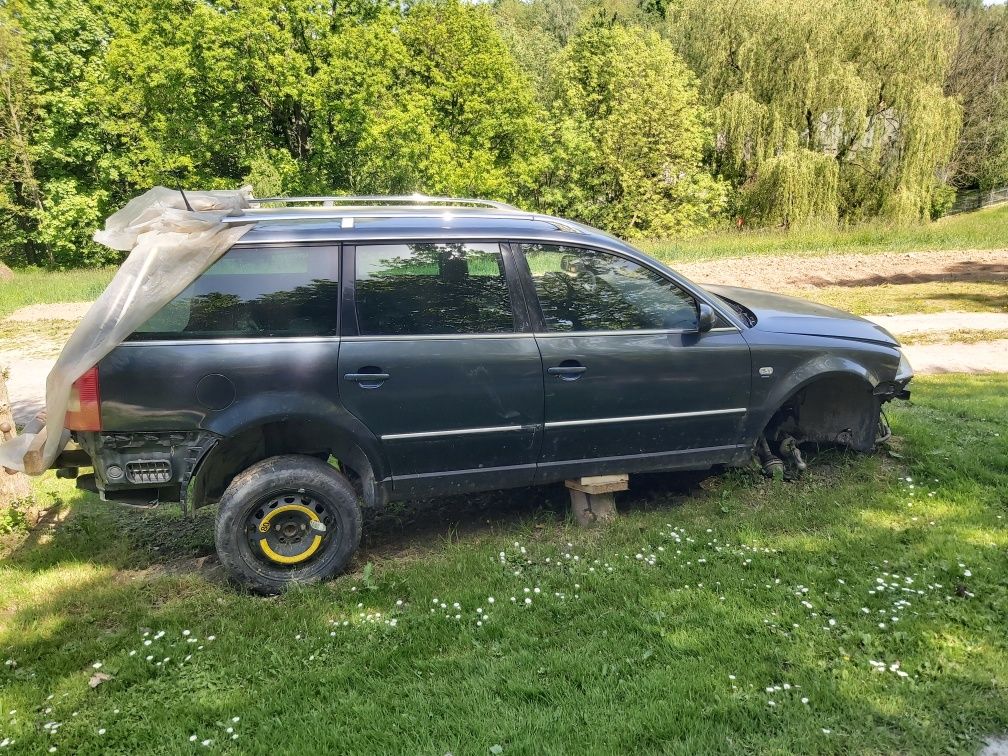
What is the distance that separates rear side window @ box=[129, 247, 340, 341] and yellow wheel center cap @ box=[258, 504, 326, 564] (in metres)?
1.00

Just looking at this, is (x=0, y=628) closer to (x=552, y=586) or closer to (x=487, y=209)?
(x=552, y=586)

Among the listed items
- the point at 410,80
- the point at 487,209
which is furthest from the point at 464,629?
the point at 410,80

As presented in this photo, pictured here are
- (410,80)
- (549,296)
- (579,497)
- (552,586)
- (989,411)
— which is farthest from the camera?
(410,80)

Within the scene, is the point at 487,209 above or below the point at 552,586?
above

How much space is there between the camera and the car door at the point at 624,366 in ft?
14.3

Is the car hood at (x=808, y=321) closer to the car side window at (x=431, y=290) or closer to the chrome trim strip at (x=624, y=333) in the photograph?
the chrome trim strip at (x=624, y=333)

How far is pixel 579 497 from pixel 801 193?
2519cm

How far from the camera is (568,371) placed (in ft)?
14.2

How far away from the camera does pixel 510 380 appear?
167 inches

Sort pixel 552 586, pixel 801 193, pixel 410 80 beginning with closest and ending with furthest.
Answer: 1. pixel 552 586
2. pixel 801 193
3. pixel 410 80

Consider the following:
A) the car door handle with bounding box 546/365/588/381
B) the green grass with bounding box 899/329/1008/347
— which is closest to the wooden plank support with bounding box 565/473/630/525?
A: the car door handle with bounding box 546/365/588/381

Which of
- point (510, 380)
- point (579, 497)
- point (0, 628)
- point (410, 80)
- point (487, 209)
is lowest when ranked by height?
point (0, 628)

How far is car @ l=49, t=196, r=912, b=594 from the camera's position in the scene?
3.84 m

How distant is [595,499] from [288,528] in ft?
6.47
